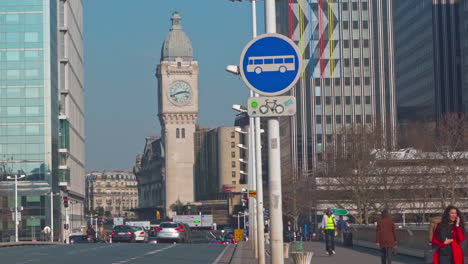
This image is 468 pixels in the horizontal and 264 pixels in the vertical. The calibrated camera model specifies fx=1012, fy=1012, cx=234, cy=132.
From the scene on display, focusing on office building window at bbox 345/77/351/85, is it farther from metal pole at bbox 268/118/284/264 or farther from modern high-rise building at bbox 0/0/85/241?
metal pole at bbox 268/118/284/264

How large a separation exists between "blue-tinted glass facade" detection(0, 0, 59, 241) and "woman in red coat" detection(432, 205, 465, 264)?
327 ft

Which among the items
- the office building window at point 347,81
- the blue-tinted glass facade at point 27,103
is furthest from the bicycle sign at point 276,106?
the office building window at point 347,81

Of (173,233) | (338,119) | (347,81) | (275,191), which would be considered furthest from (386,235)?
(347,81)

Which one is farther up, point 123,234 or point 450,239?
point 450,239

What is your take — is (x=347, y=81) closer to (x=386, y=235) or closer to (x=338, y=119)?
(x=338, y=119)

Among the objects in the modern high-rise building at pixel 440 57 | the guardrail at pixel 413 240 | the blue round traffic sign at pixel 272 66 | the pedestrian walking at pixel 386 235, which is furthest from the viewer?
the modern high-rise building at pixel 440 57

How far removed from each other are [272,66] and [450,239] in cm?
368

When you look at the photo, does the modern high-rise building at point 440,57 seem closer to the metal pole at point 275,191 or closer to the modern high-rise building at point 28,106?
the modern high-rise building at point 28,106

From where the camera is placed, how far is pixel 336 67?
148 m

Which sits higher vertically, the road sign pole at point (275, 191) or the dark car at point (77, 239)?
the road sign pole at point (275, 191)

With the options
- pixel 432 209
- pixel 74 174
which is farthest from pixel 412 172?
pixel 74 174

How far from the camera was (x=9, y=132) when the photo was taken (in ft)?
367

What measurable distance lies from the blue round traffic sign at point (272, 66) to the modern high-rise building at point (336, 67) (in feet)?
438

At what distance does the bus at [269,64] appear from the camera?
39.4 feet
